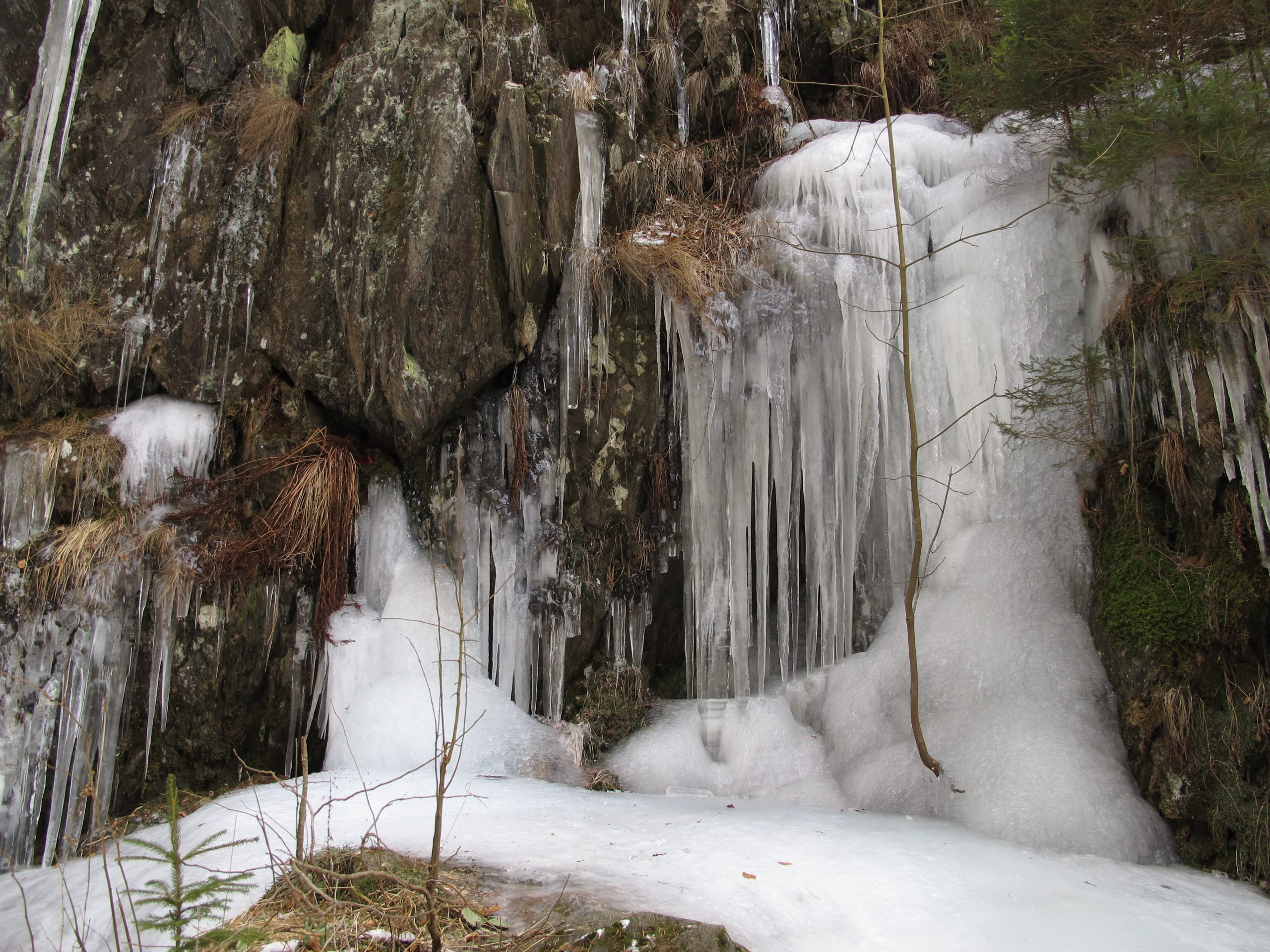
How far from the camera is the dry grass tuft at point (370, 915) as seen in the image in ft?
6.84

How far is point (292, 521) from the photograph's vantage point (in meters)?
4.88

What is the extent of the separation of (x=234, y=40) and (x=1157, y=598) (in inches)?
256

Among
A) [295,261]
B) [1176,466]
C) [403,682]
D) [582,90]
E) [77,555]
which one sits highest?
[582,90]

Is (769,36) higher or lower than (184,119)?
higher

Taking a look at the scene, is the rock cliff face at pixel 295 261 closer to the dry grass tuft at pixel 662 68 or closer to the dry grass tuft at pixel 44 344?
the dry grass tuft at pixel 44 344

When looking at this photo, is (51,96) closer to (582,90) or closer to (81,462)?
(81,462)

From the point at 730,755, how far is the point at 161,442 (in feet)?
12.5

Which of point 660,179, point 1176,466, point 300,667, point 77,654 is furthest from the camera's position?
point 660,179

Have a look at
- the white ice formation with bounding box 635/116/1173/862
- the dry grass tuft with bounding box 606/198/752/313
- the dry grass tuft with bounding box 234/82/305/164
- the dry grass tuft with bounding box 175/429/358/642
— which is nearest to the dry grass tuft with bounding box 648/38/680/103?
the white ice formation with bounding box 635/116/1173/862

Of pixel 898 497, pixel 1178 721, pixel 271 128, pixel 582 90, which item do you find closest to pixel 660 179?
pixel 582 90

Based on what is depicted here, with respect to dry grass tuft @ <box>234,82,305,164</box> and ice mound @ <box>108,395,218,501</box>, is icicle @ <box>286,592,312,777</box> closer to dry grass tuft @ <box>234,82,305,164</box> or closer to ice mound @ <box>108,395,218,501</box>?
ice mound @ <box>108,395,218,501</box>

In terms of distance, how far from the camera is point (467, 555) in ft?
16.6

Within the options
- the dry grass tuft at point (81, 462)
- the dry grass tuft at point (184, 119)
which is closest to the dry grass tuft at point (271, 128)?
the dry grass tuft at point (184, 119)

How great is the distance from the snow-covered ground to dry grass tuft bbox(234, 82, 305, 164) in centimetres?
389
